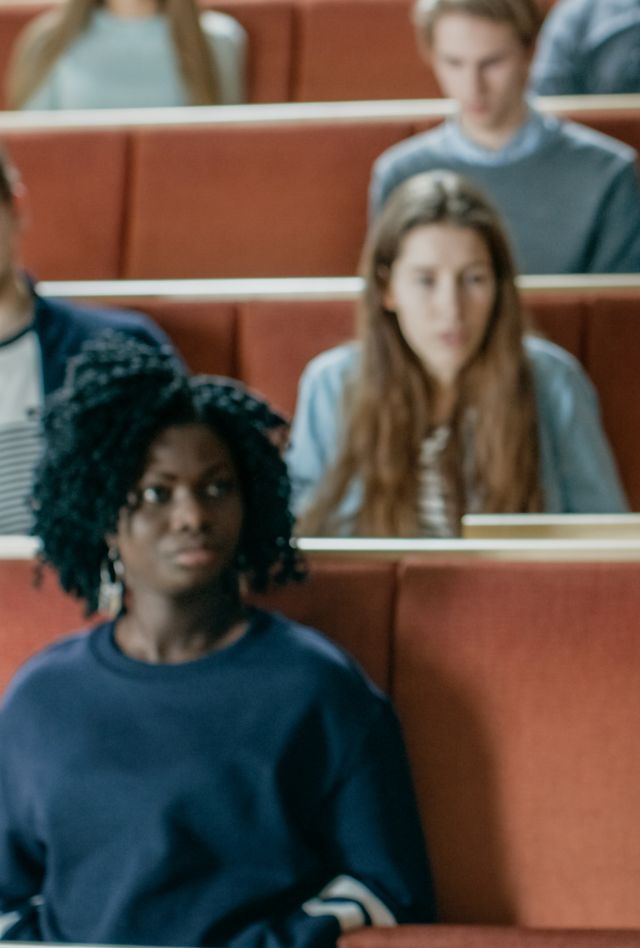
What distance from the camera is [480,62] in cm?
95

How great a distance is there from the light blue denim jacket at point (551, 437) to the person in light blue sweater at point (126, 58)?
1.27 feet

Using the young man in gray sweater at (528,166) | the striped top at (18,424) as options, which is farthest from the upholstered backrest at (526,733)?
the young man in gray sweater at (528,166)

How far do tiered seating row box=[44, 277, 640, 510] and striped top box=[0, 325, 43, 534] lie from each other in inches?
3.2

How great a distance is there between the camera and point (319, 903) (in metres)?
0.51

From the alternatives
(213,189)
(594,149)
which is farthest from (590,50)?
(213,189)

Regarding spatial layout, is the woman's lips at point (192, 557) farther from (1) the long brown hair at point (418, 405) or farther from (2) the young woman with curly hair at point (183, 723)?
(1) the long brown hair at point (418, 405)

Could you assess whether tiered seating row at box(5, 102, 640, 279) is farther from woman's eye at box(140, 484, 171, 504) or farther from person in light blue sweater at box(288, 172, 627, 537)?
woman's eye at box(140, 484, 171, 504)

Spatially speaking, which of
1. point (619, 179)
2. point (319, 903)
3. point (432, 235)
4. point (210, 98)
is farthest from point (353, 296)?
point (319, 903)

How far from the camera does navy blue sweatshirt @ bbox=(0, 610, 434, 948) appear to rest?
1.68 feet

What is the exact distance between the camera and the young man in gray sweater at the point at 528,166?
0.96m

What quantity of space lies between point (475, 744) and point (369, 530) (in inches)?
7.4

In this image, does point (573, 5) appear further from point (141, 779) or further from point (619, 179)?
point (141, 779)

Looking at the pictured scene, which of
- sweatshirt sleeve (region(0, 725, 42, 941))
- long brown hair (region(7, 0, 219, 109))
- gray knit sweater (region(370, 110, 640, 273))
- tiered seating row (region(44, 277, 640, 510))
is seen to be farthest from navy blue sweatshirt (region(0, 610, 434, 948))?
long brown hair (region(7, 0, 219, 109))

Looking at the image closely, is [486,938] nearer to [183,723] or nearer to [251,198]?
[183,723]
